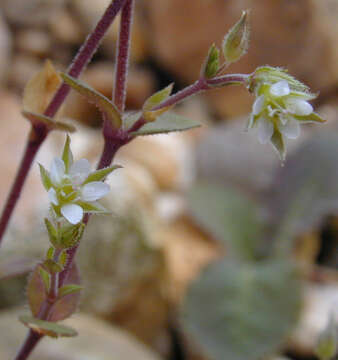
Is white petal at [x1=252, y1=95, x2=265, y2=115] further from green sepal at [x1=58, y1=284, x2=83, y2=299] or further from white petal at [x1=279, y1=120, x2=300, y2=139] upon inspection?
green sepal at [x1=58, y1=284, x2=83, y2=299]

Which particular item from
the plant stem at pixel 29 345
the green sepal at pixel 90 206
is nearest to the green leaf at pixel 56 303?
the plant stem at pixel 29 345

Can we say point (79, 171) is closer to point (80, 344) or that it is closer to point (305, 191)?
point (80, 344)

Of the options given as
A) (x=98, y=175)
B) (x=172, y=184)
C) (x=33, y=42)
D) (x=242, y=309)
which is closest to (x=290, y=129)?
(x=98, y=175)

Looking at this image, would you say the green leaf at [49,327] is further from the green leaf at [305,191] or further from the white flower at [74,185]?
the green leaf at [305,191]

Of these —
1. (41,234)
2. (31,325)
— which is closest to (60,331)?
(31,325)

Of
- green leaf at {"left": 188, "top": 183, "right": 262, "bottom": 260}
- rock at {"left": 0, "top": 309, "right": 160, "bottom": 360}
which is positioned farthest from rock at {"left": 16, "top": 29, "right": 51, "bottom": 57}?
rock at {"left": 0, "top": 309, "right": 160, "bottom": 360}

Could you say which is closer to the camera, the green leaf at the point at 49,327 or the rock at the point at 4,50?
the green leaf at the point at 49,327
